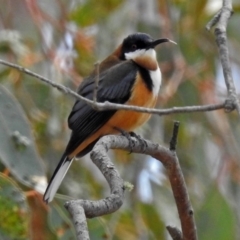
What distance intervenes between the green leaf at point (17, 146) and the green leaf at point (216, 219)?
0.61 m

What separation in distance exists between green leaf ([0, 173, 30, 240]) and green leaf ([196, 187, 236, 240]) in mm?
744

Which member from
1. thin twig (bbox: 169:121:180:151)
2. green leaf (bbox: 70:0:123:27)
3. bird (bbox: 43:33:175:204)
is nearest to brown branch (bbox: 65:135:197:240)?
thin twig (bbox: 169:121:180:151)

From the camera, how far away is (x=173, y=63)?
143 inches

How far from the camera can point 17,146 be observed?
242 centimetres

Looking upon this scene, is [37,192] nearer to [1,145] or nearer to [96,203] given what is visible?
[1,145]

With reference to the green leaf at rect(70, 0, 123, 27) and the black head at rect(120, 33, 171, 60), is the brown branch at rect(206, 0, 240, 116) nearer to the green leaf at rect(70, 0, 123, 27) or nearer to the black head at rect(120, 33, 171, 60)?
the black head at rect(120, 33, 171, 60)

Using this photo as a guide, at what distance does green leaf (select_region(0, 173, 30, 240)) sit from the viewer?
2.15 metres

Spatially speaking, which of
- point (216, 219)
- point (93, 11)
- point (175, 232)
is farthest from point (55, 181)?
point (93, 11)

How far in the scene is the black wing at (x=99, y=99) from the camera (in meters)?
2.69

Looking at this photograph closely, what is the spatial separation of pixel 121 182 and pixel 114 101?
113 cm

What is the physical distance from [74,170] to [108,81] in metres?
0.52

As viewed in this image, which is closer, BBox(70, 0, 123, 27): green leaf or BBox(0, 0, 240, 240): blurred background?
BBox(0, 0, 240, 240): blurred background

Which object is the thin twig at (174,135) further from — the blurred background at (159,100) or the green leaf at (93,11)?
the green leaf at (93,11)

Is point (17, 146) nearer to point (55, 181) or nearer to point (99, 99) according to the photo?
point (55, 181)
